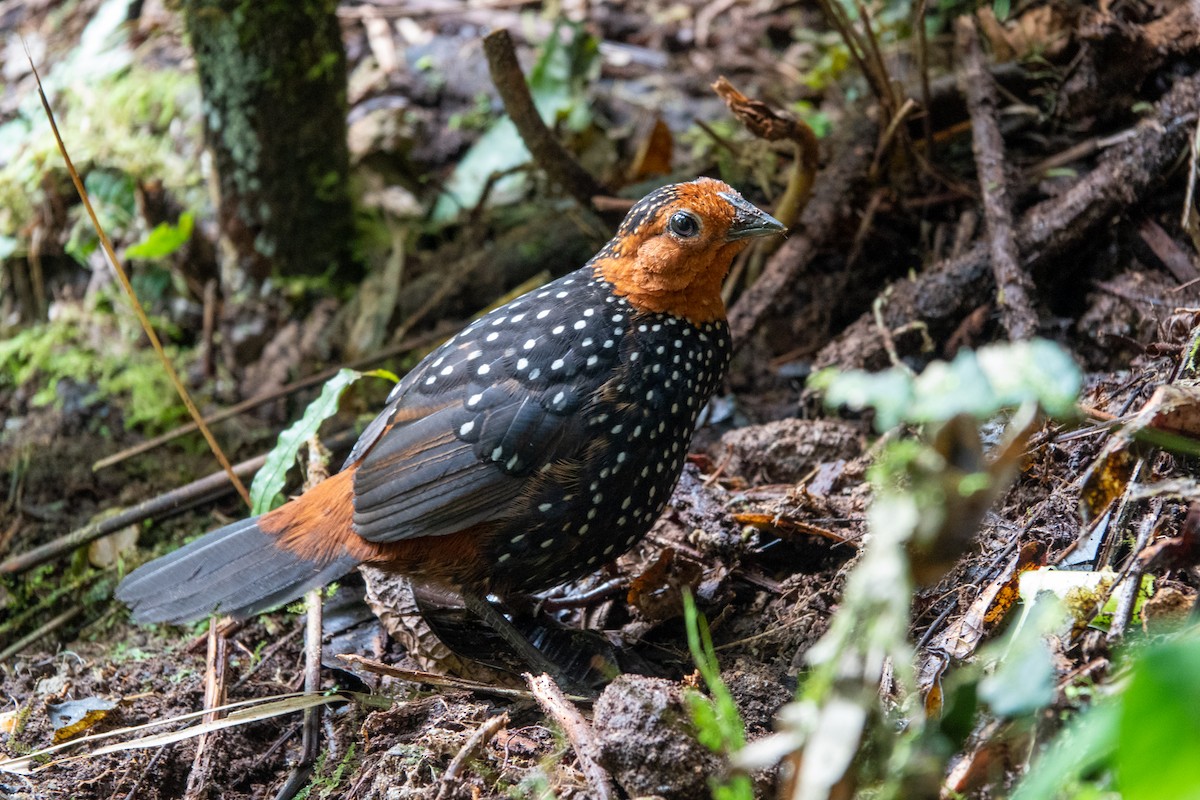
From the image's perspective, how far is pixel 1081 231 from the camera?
3.78 m

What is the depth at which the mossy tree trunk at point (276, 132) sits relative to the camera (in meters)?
4.65

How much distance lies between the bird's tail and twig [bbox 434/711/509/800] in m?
0.83

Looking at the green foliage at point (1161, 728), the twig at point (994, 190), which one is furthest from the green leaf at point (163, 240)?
the green foliage at point (1161, 728)

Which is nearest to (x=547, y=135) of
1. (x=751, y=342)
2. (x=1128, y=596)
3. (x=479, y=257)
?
(x=479, y=257)

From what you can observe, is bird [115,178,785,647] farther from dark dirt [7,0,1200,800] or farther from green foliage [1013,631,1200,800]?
green foliage [1013,631,1200,800]

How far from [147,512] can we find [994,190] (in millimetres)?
3294

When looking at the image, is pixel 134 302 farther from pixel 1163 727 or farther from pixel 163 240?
pixel 1163 727

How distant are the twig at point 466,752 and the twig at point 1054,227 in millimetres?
1994

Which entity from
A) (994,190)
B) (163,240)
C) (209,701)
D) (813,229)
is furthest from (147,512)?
(994,190)

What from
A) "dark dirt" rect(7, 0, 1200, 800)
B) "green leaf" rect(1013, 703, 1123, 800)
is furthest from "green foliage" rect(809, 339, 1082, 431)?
"dark dirt" rect(7, 0, 1200, 800)

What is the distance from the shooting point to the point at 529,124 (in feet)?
14.5

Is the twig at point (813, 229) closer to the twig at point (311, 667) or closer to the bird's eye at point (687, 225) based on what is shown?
the bird's eye at point (687, 225)

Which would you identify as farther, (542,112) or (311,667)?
(542,112)

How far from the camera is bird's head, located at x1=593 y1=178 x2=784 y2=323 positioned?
3.15 meters
